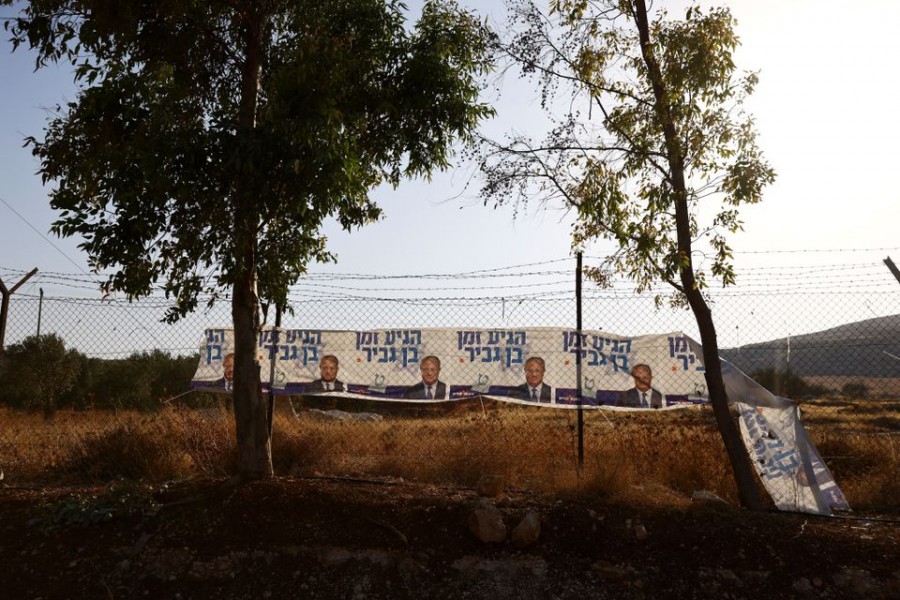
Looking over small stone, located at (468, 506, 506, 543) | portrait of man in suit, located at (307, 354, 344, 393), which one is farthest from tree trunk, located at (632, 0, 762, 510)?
portrait of man in suit, located at (307, 354, 344, 393)

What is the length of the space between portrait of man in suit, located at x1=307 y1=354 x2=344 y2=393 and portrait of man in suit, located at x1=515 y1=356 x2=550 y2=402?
2.20 meters

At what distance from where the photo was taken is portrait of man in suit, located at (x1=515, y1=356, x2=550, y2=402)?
7.43m

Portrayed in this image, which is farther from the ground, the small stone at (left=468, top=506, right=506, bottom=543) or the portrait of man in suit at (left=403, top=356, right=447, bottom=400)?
the portrait of man in suit at (left=403, top=356, right=447, bottom=400)

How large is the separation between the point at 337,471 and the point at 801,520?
4668 millimetres

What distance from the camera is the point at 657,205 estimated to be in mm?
5895

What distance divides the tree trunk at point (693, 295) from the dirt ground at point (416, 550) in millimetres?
624


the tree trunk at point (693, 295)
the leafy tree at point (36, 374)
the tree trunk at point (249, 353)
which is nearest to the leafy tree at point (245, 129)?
the tree trunk at point (249, 353)

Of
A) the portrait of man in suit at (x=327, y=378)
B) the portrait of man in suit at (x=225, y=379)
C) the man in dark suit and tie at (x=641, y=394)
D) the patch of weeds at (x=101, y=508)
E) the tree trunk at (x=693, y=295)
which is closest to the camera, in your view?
the patch of weeds at (x=101, y=508)

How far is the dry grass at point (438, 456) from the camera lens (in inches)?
261

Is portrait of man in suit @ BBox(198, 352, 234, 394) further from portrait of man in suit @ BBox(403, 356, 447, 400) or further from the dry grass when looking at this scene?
portrait of man in suit @ BBox(403, 356, 447, 400)

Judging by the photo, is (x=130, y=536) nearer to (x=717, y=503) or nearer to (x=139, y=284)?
(x=139, y=284)

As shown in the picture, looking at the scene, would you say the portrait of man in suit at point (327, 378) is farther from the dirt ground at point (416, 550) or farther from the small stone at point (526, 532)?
the small stone at point (526, 532)

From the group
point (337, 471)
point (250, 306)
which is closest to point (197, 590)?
point (250, 306)

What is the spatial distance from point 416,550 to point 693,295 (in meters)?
3.23
